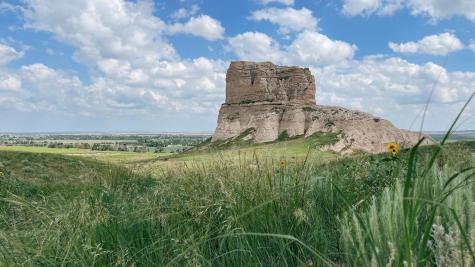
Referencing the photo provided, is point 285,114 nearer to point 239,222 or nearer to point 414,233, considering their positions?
point 239,222

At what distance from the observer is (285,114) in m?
85.5

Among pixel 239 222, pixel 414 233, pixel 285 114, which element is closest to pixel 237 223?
pixel 239 222

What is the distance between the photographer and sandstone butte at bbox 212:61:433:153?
7575 centimetres

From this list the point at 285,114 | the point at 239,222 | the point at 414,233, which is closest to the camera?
the point at 414,233

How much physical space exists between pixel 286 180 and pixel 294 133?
260 feet

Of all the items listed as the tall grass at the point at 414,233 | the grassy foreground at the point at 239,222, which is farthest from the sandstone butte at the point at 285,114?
the tall grass at the point at 414,233

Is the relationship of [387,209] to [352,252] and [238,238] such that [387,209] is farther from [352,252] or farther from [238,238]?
[238,238]

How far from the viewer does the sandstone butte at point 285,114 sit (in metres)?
75.8

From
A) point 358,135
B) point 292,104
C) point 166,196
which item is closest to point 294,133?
point 292,104

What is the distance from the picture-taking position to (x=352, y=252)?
227 centimetres

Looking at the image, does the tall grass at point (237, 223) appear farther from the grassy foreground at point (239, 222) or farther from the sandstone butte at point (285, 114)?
the sandstone butte at point (285, 114)

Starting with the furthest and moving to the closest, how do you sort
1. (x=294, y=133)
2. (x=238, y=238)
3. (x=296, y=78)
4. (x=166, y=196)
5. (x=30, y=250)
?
(x=296, y=78) → (x=294, y=133) → (x=166, y=196) → (x=30, y=250) → (x=238, y=238)

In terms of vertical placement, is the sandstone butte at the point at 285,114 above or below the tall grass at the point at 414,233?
above

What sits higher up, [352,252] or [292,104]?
[292,104]
